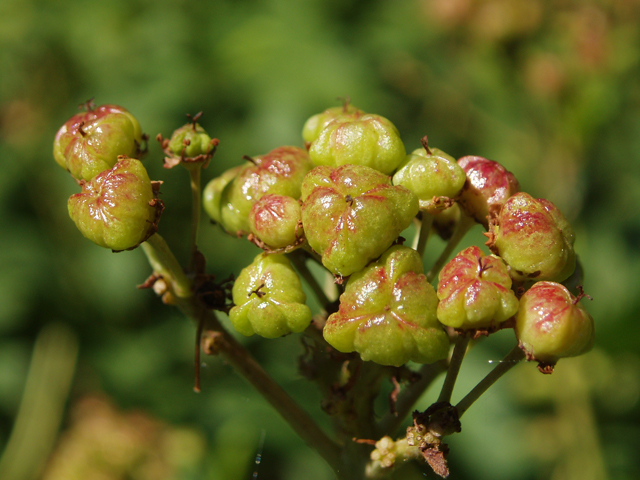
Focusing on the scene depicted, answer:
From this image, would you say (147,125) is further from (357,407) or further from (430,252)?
(357,407)

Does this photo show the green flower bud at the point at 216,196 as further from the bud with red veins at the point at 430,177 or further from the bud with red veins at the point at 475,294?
the bud with red veins at the point at 475,294

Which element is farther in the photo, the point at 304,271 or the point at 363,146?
the point at 304,271

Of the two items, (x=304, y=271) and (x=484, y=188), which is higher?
(x=484, y=188)

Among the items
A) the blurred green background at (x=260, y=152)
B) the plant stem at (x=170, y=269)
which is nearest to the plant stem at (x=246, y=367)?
the plant stem at (x=170, y=269)

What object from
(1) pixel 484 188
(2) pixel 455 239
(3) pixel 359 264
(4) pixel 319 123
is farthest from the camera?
(4) pixel 319 123

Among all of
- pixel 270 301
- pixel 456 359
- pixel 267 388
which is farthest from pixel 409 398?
pixel 270 301

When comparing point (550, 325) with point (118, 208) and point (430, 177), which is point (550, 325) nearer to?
point (430, 177)

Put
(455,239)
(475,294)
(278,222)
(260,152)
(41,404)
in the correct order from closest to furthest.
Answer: (475,294) → (278,222) → (455,239) → (260,152) → (41,404)

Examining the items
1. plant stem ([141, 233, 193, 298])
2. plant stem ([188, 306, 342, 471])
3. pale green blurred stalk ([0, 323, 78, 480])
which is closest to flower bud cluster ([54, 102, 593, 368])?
plant stem ([141, 233, 193, 298])
